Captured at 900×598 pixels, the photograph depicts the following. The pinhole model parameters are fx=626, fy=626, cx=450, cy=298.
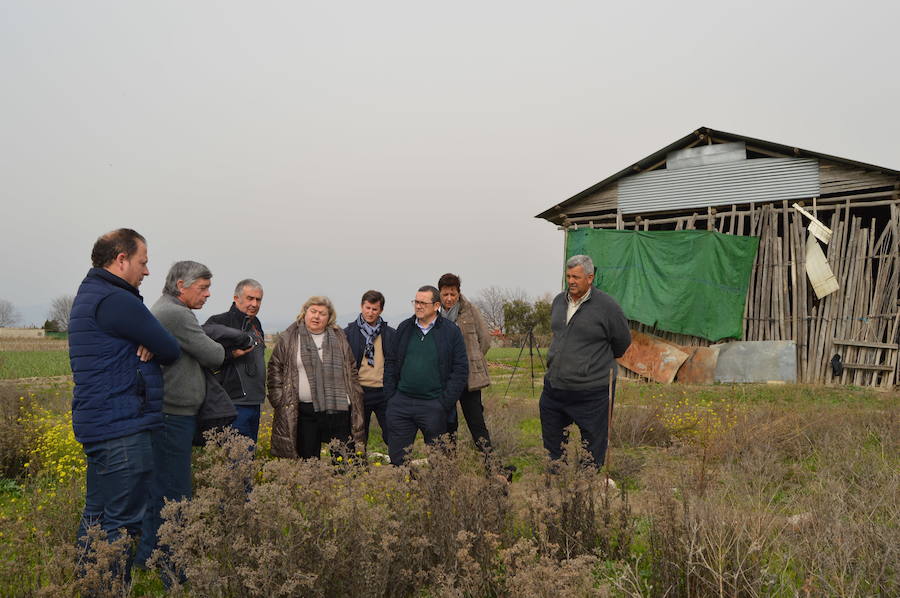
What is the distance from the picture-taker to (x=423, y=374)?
5047 mm

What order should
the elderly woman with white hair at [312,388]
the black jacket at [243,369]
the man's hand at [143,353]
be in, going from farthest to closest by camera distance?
the elderly woman with white hair at [312,388] < the black jacket at [243,369] < the man's hand at [143,353]

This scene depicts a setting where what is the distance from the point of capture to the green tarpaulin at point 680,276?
564 inches

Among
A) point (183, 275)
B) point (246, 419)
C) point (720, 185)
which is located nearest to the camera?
point (183, 275)

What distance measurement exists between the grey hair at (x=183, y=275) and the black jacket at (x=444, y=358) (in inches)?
68.4

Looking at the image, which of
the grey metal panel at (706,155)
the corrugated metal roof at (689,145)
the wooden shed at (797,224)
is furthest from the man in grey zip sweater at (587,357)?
the grey metal panel at (706,155)

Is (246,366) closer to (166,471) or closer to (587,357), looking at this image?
(166,471)

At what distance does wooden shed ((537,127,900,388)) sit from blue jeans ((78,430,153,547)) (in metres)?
13.5

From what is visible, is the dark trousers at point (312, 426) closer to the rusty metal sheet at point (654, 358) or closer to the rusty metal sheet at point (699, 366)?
the rusty metal sheet at point (654, 358)

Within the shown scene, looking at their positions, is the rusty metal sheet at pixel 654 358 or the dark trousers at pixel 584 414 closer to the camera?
the dark trousers at pixel 584 414

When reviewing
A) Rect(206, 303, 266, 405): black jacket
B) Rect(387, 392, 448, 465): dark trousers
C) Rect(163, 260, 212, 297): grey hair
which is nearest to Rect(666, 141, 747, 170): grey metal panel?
Rect(387, 392, 448, 465): dark trousers

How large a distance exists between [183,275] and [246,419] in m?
1.51

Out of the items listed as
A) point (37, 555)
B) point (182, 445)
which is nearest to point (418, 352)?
point (182, 445)

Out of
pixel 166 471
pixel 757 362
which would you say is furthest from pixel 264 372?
pixel 757 362

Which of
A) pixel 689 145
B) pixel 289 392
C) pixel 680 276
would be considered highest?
pixel 689 145
